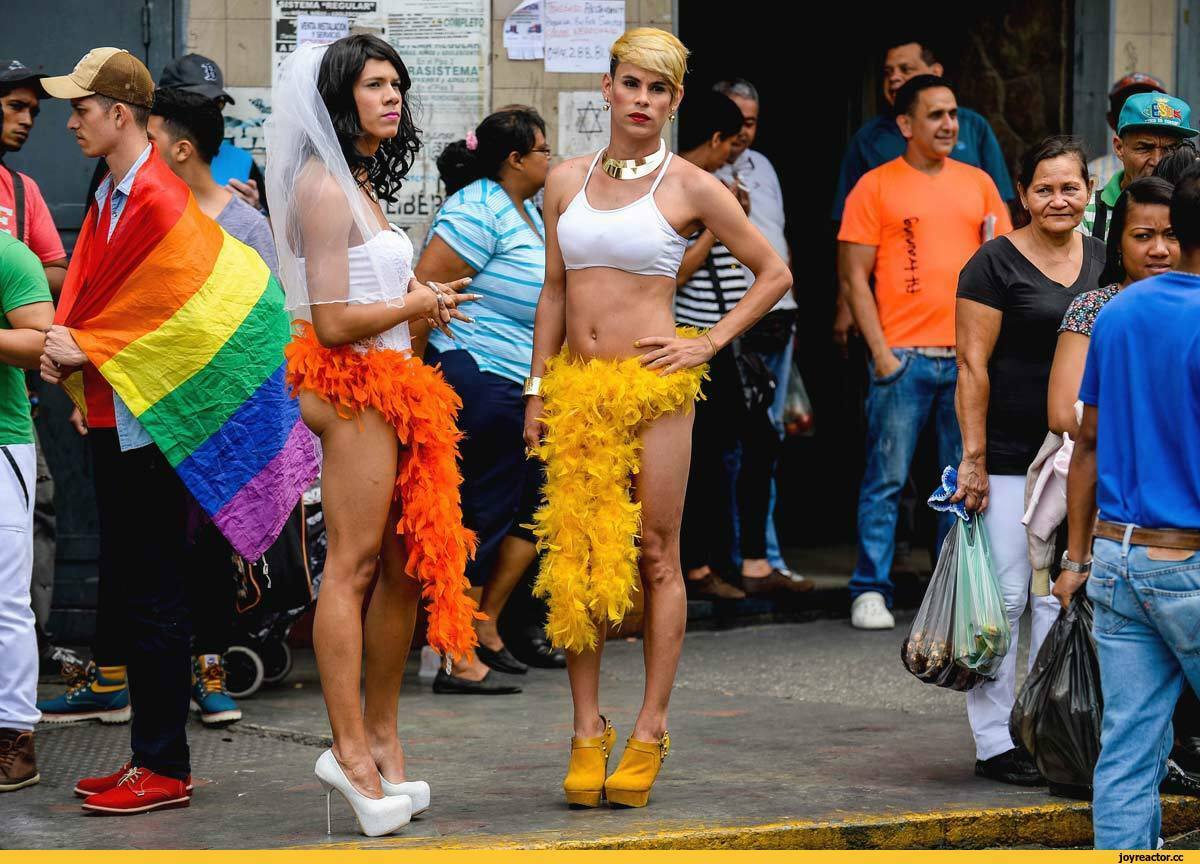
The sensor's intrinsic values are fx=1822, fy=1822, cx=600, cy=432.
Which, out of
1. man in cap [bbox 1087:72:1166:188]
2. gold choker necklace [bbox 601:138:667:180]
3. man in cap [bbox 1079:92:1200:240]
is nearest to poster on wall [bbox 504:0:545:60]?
man in cap [bbox 1087:72:1166:188]

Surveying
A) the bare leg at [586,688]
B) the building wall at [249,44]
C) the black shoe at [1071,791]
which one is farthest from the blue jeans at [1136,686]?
the building wall at [249,44]

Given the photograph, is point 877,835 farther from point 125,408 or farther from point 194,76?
point 194,76

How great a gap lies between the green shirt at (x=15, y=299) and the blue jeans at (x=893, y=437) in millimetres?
4076

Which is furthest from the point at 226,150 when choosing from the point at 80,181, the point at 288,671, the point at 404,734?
the point at 404,734

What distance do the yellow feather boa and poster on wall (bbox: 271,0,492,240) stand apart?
2972mm

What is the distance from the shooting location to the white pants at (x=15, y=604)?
5.43 m

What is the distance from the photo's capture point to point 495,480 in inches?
286

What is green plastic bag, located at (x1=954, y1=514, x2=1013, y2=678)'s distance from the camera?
5453 millimetres

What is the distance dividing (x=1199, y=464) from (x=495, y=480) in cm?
362

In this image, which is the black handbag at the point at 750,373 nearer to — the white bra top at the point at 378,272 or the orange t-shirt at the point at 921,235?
the orange t-shirt at the point at 921,235

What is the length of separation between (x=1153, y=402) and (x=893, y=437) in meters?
4.14

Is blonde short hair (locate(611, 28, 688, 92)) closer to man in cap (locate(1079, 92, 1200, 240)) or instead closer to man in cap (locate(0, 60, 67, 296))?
man in cap (locate(1079, 92, 1200, 240))

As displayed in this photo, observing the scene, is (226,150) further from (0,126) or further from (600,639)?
(600,639)
